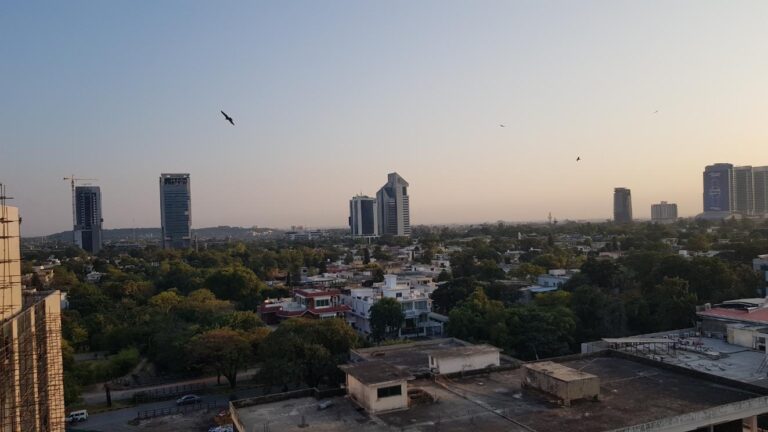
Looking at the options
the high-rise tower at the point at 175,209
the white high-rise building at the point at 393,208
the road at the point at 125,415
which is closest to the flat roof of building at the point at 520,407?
the road at the point at 125,415

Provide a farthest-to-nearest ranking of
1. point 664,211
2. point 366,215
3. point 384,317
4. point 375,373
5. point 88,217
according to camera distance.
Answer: point 664,211 → point 366,215 → point 88,217 → point 384,317 → point 375,373

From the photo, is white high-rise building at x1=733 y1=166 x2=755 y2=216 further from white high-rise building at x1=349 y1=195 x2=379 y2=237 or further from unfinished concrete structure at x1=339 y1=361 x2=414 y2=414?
unfinished concrete structure at x1=339 y1=361 x2=414 y2=414

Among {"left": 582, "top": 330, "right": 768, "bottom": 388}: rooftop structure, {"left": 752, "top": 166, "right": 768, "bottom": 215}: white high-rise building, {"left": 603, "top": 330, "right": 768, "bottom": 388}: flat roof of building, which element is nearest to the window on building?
{"left": 582, "top": 330, "right": 768, "bottom": 388}: rooftop structure

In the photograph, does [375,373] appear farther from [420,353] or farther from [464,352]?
[420,353]

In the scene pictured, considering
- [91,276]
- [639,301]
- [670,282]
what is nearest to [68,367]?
[639,301]

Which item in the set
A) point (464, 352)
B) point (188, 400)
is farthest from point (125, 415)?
point (464, 352)

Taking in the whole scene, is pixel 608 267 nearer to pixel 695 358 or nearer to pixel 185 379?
pixel 695 358
